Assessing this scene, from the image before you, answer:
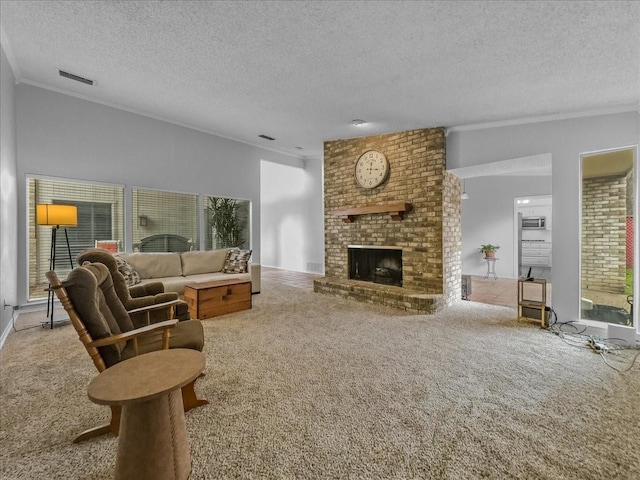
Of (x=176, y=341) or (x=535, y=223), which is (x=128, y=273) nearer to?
(x=176, y=341)

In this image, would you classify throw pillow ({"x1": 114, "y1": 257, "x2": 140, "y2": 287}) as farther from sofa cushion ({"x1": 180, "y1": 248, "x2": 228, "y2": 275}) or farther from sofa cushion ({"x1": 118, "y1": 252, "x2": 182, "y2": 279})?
sofa cushion ({"x1": 180, "y1": 248, "x2": 228, "y2": 275})

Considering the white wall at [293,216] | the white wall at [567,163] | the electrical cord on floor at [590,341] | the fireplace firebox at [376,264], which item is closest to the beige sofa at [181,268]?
the fireplace firebox at [376,264]

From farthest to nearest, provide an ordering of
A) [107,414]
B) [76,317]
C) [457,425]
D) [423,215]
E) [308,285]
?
[308,285] < [423,215] < [107,414] < [457,425] < [76,317]

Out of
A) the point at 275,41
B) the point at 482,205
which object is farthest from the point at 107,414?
the point at 482,205

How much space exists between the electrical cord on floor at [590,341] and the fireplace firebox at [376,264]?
6.77 ft

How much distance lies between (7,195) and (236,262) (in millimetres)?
2869

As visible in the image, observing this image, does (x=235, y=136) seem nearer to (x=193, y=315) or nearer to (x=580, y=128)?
(x=193, y=315)

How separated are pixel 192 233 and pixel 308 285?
2.52 metres

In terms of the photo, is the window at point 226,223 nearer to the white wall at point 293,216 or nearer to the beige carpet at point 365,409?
the white wall at point 293,216

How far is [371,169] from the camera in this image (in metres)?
5.07

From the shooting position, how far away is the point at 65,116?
416cm

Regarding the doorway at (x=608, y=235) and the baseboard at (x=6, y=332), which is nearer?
the baseboard at (x=6, y=332)

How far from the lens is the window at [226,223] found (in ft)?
19.4

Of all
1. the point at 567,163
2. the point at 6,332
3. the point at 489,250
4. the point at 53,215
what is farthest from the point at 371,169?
the point at 6,332
